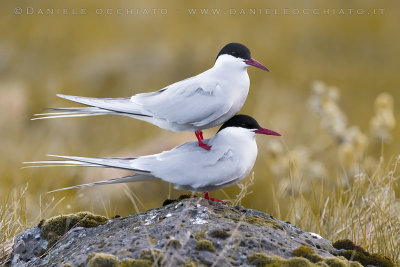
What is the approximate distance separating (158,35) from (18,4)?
4.17 m

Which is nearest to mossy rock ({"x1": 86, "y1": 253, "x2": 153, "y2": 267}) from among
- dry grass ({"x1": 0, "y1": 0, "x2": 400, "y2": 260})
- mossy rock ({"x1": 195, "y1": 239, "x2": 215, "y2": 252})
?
mossy rock ({"x1": 195, "y1": 239, "x2": 215, "y2": 252})

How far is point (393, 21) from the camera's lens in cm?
1714

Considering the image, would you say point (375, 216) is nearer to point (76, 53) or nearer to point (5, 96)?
point (5, 96)

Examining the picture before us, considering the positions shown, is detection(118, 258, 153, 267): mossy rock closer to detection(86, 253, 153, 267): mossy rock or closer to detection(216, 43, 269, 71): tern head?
detection(86, 253, 153, 267): mossy rock

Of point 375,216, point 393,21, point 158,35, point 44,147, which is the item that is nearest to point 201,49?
point 158,35

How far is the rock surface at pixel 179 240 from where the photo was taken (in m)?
3.12

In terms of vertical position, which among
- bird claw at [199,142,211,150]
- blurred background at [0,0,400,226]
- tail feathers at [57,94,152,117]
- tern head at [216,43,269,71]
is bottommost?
blurred background at [0,0,400,226]

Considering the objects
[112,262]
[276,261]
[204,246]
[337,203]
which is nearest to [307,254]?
[276,261]

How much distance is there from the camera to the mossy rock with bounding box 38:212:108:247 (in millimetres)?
3907

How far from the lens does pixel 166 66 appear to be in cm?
1487

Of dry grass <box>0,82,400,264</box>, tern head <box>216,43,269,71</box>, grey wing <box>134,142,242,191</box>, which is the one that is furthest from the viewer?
dry grass <box>0,82,400,264</box>

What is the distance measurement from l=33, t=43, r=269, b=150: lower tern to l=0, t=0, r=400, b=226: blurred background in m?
3.18

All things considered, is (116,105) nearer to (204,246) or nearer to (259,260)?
(204,246)

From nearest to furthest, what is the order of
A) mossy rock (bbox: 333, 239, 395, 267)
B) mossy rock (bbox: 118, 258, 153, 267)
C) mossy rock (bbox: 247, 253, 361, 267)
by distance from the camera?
mossy rock (bbox: 118, 258, 153, 267)
mossy rock (bbox: 247, 253, 361, 267)
mossy rock (bbox: 333, 239, 395, 267)
